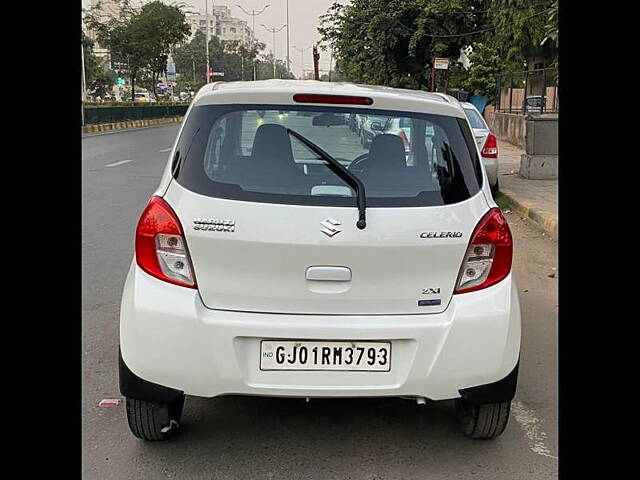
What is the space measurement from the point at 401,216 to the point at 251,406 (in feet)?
4.69

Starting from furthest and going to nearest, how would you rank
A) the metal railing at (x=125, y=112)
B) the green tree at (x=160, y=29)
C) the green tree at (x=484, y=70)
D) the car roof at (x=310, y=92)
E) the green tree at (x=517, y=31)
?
the green tree at (x=160, y=29) → the metal railing at (x=125, y=112) → the green tree at (x=484, y=70) → the green tree at (x=517, y=31) → the car roof at (x=310, y=92)

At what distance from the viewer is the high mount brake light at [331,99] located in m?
3.15

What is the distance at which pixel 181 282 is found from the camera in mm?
2969

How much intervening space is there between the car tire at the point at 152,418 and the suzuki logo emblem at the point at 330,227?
98 cm

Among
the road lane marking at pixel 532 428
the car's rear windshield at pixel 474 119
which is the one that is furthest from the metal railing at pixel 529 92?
the road lane marking at pixel 532 428

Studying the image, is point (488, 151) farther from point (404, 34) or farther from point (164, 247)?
point (404, 34)

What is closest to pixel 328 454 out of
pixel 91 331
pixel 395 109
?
pixel 395 109

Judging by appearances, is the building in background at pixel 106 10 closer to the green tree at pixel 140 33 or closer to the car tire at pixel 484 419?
Answer: the green tree at pixel 140 33

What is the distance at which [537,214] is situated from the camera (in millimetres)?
9539

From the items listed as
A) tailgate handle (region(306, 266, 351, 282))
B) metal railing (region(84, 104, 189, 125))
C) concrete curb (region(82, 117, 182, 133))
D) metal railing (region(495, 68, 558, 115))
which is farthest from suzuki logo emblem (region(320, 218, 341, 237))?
metal railing (region(84, 104, 189, 125))

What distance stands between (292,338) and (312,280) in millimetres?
243

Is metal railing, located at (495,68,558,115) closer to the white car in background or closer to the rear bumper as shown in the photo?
the white car in background

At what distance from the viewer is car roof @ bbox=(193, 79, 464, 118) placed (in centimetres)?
314

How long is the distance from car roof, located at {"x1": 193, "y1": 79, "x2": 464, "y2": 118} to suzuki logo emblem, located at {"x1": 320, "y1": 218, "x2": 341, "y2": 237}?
571mm
